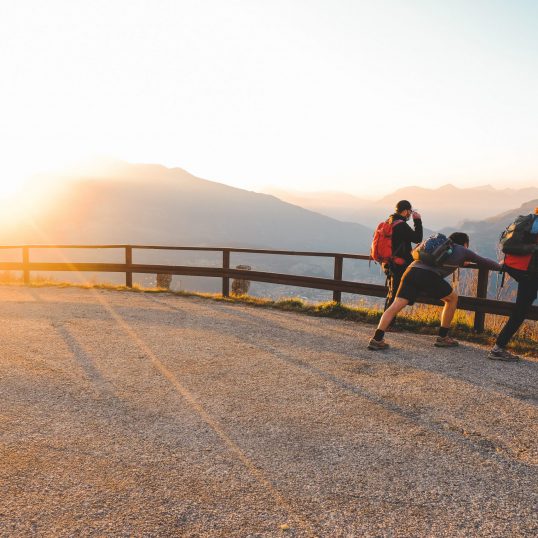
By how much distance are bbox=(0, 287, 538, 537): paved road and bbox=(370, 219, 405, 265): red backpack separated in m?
1.37

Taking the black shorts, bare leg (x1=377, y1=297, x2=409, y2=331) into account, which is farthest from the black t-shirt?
bare leg (x1=377, y1=297, x2=409, y2=331)

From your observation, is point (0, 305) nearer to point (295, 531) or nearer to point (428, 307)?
point (428, 307)

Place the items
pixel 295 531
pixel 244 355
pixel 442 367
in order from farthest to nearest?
pixel 244 355
pixel 442 367
pixel 295 531

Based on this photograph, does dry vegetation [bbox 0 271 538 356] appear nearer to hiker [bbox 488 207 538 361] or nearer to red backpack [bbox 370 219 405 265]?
hiker [bbox 488 207 538 361]

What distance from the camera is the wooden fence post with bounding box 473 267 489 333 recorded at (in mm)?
8008

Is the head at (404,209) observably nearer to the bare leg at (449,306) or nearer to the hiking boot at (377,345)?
the bare leg at (449,306)

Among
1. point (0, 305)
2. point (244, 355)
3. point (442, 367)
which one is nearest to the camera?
point (442, 367)

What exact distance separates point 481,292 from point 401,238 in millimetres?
1915

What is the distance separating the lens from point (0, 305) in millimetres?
10289

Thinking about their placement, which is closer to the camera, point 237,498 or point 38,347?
point 237,498

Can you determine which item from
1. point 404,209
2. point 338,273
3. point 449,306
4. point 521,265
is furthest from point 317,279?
point 521,265

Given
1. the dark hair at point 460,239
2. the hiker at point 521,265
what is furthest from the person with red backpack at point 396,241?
the hiker at point 521,265

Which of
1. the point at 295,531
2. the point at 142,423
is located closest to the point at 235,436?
the point at 142,423

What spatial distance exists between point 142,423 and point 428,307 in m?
6.75
